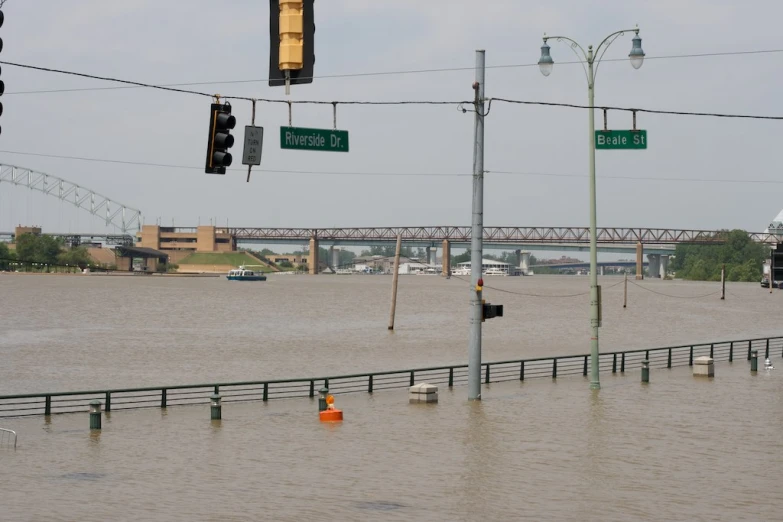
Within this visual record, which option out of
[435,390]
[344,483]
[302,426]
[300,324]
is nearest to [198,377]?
[435,390]

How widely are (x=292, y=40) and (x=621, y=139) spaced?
18.1 m

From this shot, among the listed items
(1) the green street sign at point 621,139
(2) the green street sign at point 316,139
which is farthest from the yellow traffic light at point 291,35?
(1) the green street sign at point 621,139

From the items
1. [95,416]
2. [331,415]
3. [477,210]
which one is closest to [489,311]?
[477,210]

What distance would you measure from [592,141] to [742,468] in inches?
547

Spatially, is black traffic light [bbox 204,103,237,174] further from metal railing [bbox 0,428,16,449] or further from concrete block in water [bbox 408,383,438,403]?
concrete block in water [bbox 408,383,438,403]

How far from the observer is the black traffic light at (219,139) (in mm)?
19781

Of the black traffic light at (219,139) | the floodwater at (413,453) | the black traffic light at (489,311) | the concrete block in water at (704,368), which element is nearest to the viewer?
the floodwater at (413,453)

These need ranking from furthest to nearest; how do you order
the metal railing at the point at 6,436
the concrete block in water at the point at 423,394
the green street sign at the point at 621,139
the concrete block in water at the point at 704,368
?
the concrete block in water at the point at 704,368 < the concrete block in water at the point at 423,394 < the green street sign at the point at 621,139 < the metal railing at the point at 6,436

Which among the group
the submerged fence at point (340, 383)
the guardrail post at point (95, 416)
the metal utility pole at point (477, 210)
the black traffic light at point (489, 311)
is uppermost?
the metal utility pole at point (477, 210)

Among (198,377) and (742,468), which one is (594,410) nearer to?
(742,468)

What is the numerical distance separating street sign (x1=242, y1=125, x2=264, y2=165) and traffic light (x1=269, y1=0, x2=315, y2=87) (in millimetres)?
5466

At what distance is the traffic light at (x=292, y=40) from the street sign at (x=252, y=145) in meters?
5.47

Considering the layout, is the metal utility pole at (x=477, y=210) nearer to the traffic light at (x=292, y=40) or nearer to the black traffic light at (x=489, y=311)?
the black traffic light at (x=489, y=311)

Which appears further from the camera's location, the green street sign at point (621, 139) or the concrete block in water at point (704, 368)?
the concrete block in water at point (704, 368)
